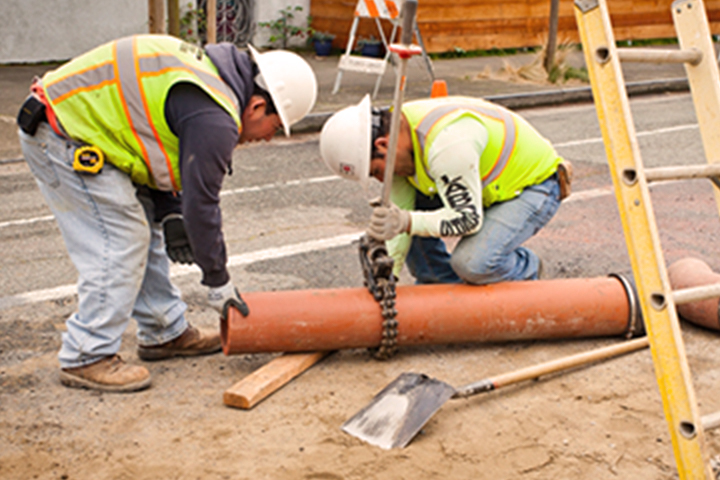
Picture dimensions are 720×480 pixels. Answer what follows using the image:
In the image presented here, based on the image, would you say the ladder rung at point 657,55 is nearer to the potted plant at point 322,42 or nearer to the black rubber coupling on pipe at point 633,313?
the black rubber coupling on pipe at point 633,313

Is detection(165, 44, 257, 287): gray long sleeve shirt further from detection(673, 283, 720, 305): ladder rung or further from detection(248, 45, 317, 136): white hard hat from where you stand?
detection(673, 283, 720, 305): ladder rung

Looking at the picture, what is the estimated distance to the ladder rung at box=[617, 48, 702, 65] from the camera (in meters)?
2.44

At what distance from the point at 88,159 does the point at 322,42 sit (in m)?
11.5

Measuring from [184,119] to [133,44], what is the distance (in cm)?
42

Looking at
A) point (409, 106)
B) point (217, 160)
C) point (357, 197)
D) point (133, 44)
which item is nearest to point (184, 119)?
point (217, 160)

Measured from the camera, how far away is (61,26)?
12.1 metres

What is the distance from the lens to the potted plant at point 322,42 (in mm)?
14375

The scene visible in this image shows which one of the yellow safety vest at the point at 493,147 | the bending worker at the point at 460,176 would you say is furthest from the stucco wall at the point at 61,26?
the yellow safety vest at the point at 493,147

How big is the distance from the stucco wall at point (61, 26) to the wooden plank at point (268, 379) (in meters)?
9.55

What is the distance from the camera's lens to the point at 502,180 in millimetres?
4156

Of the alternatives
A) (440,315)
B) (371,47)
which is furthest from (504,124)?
(371,47)

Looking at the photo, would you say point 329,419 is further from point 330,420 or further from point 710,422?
point 710,422

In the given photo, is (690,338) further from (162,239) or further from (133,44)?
(133,44)

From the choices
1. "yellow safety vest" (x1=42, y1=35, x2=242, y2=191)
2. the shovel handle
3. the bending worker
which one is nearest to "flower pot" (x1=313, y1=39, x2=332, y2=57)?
the bending worker
